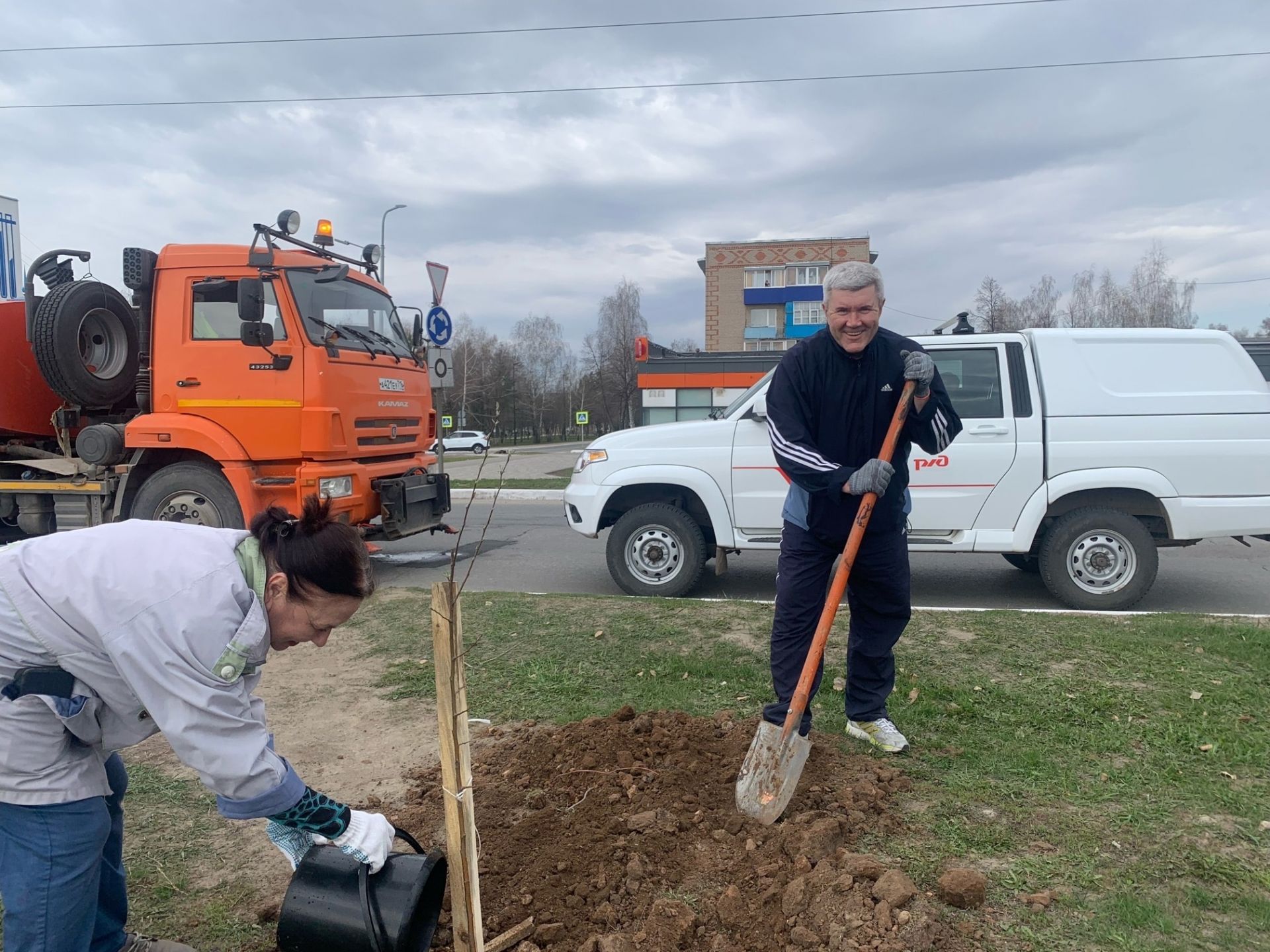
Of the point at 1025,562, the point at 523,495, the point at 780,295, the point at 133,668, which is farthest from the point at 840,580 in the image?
the point at 780,295

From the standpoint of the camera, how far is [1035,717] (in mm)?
3969

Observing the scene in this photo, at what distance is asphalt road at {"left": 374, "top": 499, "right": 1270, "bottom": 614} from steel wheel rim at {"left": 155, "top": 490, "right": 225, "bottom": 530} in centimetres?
164

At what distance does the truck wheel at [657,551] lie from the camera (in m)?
6.74

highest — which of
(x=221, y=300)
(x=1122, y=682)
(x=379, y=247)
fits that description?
(x=379, y=247)

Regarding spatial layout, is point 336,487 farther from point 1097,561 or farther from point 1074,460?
point 1097,561

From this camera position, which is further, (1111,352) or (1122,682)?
(1111,352)

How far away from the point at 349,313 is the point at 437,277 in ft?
11.9

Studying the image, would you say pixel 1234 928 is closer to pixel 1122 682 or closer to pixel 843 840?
pixel 843 840

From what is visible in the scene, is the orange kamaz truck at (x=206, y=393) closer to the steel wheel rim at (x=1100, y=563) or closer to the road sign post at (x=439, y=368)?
the road sign post at (x=439, y=368)

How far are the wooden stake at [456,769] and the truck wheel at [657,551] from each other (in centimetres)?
461

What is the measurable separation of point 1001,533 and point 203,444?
6452 mm

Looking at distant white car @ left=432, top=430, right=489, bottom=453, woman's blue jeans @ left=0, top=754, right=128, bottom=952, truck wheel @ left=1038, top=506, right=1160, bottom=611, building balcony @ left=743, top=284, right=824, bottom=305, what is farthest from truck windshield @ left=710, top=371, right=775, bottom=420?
building balcony @ left=743, top=284, right=824, bottom=305

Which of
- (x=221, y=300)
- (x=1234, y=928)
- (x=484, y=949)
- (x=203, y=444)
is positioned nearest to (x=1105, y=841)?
(x=1234, y=928)

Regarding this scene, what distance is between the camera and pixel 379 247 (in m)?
8.54
